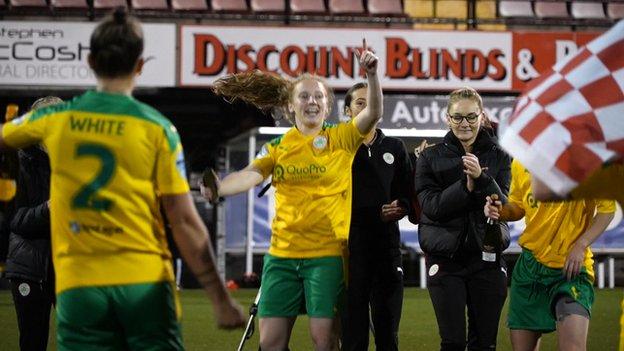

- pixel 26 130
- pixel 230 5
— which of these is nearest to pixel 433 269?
pixel 26 130


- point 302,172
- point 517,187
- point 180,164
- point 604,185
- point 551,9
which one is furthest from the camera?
point 551,9

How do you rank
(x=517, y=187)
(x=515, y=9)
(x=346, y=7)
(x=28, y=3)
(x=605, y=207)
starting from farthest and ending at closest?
(x=515, y=9), (x=346, y=7), (x=28, y=3), (x=517, y=187), (x=605, y=207)

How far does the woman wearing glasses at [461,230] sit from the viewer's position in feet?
20.7

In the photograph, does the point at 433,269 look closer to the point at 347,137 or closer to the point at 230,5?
the point at 347,137

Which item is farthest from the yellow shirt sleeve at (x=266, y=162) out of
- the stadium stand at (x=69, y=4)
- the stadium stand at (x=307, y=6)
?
the stadium stand at (x=307, y=6)

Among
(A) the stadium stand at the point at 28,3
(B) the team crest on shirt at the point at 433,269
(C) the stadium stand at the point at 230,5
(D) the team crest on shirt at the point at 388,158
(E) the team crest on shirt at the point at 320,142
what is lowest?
(B) the team crest on shirt at the point at 433,269

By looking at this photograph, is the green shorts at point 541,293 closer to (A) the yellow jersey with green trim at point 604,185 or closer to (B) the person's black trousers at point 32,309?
(A) the yellow jersey with green trim at point 604,185

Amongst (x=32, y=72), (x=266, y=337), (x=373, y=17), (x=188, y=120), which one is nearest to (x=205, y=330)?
(x=266, y=337)

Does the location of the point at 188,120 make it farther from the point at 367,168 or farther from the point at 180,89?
the point at 367,168

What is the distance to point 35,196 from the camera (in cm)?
618

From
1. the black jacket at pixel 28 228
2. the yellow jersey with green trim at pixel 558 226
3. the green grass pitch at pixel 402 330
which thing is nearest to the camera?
the yellow jersey with green trim at pixel 558 226

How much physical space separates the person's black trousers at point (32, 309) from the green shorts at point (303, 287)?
1.28m

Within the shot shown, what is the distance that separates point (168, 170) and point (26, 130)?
1.74 ft

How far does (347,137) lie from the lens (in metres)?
5.97
